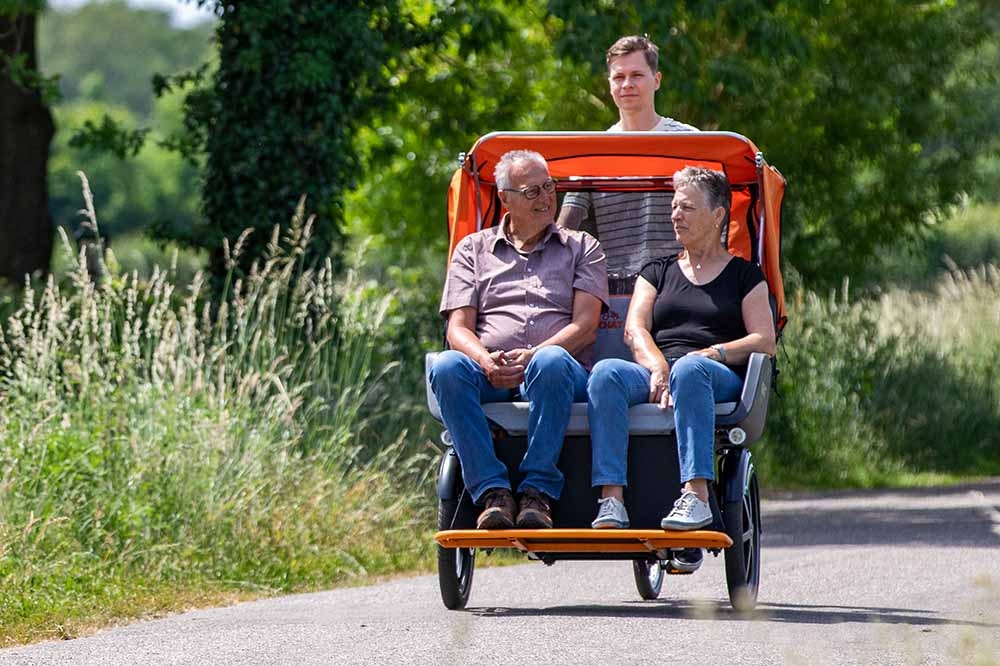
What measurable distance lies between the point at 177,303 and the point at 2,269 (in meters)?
3.86

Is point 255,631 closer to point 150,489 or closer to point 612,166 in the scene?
point 150,489

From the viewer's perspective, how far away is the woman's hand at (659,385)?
818 centimetres

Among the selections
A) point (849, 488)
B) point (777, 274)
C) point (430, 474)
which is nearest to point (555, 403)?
point (777, 274)

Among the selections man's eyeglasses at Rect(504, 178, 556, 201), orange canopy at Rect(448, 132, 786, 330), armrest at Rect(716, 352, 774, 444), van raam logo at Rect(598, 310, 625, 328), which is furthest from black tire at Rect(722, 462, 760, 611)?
man's eyeglasses at Rect(504, 178, 556, 201)

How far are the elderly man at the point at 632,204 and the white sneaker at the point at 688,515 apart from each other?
1.67m

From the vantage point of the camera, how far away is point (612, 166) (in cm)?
962

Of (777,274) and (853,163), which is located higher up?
(853,163)

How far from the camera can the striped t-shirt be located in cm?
937

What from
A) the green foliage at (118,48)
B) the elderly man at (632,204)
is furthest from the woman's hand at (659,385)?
the green foliage at (118,48)

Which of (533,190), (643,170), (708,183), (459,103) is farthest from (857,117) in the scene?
(533,190)

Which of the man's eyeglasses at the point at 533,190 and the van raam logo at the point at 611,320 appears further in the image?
the van raam logo at the point at 611,320

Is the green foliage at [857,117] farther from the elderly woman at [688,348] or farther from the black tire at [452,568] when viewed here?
the black tire at [452,568]

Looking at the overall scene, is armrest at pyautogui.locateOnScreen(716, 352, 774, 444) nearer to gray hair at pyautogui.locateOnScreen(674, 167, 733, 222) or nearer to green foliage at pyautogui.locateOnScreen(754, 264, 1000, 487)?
gray hair at pyautogui.locateOnScreen(674, 167, 733, 222)

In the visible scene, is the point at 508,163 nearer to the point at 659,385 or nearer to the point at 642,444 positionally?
the point at 659,385
